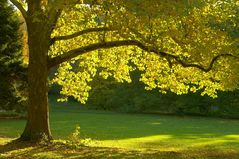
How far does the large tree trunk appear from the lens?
1784 cm

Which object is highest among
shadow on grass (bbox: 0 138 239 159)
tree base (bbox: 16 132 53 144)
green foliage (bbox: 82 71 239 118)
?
green foliage (bbox: 82 71 239 118)

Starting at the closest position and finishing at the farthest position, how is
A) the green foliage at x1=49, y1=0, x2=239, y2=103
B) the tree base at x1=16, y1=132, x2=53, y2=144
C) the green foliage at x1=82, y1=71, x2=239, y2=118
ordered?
the green foliage at x1=49, y1=0, x2=239, y2=103, the tree base at x1=16, y1=132, x2=53, y2=144, the green foliage at x1=82, y1=71, x2=239, y2=118

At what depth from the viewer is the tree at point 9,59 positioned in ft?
126

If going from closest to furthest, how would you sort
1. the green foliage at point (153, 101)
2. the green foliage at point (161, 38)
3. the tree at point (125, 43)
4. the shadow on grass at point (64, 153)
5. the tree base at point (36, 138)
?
the green foliage at point (161, 38) → the tree at point (125, 43) → the shadow on grass at point (64, 153) → the tree base at point (36, 138) → the green foliage at point (153, 101)

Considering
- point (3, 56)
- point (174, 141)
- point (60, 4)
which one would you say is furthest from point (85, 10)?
A: point (3, 56)

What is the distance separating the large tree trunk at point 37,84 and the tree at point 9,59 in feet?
68.7

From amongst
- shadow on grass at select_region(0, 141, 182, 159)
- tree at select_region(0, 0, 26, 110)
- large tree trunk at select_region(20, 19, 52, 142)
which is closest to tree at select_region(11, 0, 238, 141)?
large tree trunk at select_region(20, 19, 52, 142)

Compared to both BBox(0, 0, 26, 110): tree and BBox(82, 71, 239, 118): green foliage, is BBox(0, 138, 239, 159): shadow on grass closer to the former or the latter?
BBox(0, 0, 26, 110): tree

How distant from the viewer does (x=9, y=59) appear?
38719 mm

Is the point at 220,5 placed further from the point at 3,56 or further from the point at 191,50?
the point at 3,56

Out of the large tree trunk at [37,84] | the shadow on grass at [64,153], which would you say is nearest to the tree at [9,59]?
the large tree trunk at [37,84]

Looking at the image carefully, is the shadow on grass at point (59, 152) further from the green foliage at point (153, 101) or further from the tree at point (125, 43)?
the green foliage at point (153, 101)

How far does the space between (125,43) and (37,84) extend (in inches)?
156

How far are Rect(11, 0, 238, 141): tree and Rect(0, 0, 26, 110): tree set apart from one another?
620 inches
